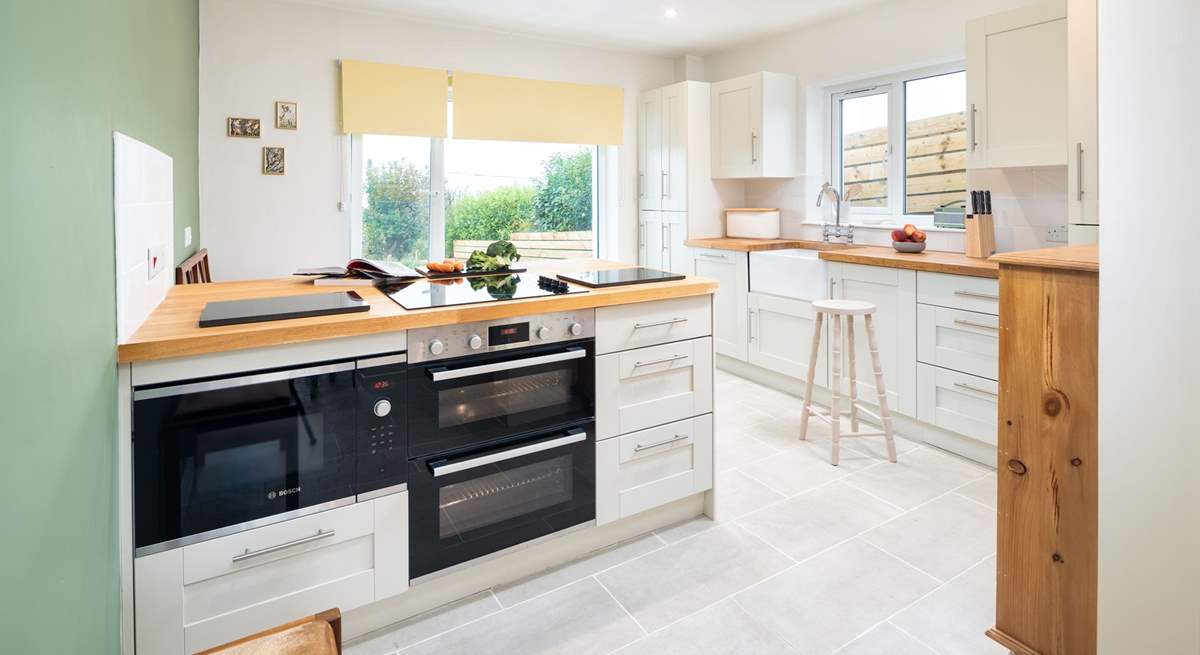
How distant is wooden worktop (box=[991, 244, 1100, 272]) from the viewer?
4.52ft

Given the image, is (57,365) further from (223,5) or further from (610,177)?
(610,177)

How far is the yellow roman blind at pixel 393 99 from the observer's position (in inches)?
168

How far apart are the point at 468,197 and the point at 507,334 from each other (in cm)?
320

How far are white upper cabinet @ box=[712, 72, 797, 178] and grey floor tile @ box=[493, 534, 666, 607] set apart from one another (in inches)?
127

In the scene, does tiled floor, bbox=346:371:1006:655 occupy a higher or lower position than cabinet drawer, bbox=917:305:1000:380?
lower

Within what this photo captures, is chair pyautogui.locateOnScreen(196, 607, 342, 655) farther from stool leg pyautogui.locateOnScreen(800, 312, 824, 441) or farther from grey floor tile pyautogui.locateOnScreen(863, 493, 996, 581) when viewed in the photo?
stool leg pyautogui.locateOnScreen(800, 312, 824, 441)

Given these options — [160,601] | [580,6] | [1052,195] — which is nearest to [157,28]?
[160,601]

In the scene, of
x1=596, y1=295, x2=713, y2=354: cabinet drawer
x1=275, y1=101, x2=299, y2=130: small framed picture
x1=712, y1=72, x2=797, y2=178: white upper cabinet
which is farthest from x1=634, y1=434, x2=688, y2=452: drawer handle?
x1=275, y1=101, x2=299, y2=130: small framed picture

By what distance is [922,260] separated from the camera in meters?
3.27

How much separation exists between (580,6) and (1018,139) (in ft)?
8.56

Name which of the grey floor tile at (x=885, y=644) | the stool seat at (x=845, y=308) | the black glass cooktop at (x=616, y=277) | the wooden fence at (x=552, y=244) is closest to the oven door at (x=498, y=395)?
the black glass cooktop at (x=616, y=277)

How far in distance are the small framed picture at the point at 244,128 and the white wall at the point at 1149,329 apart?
419 cm

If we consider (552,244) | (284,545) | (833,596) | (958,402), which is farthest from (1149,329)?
(552,244)

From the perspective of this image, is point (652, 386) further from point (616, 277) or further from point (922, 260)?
point (922, 260)
